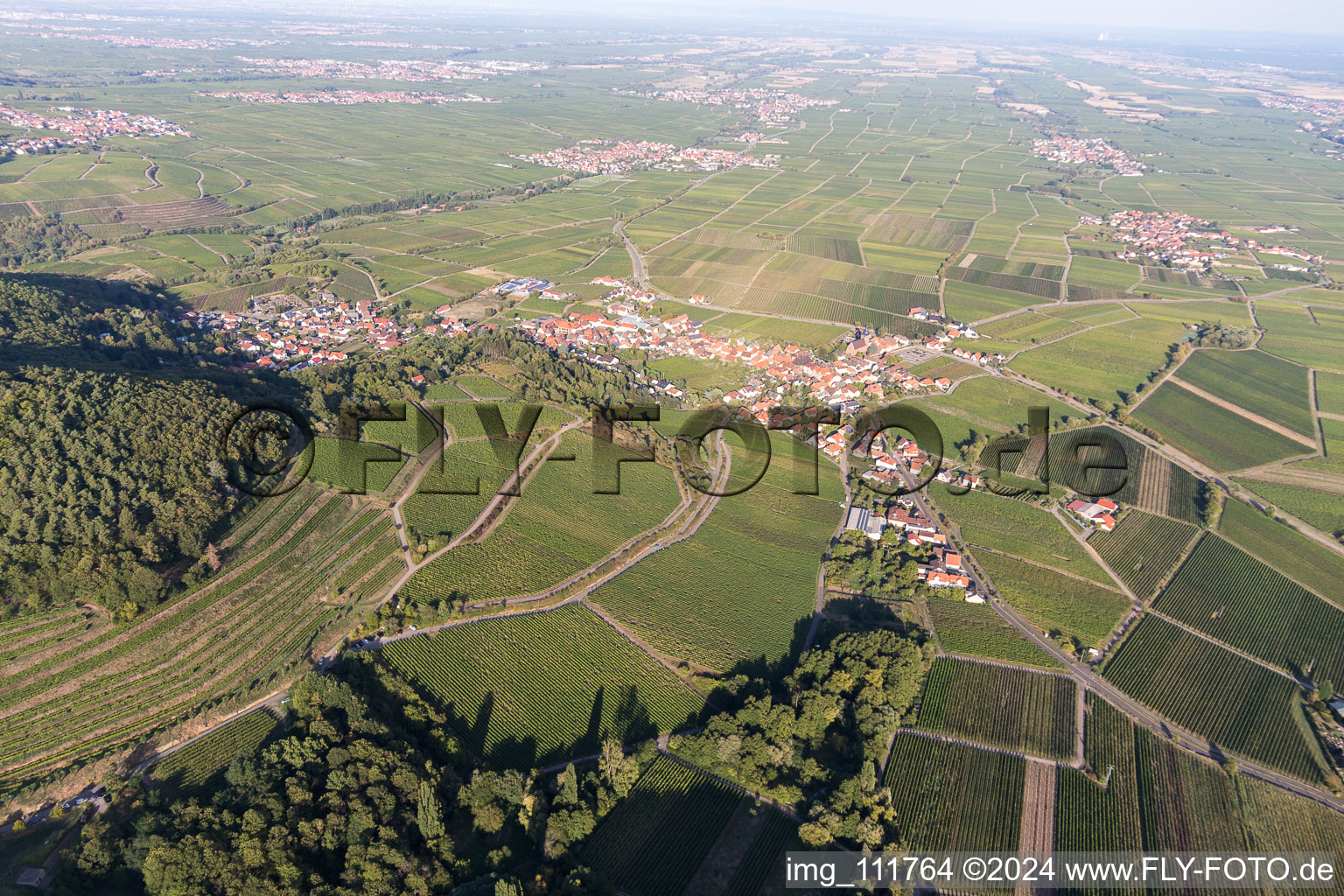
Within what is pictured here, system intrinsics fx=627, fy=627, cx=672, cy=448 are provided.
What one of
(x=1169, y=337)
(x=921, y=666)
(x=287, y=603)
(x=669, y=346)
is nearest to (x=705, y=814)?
(x=921, y=666)

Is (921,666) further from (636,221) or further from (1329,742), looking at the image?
(636,221)

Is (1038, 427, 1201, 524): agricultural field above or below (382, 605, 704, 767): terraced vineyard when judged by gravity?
above

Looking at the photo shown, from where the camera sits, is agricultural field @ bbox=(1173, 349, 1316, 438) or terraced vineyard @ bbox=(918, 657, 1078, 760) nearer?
terraced vineyard @ bbox=(918, 657, 1078, 760)

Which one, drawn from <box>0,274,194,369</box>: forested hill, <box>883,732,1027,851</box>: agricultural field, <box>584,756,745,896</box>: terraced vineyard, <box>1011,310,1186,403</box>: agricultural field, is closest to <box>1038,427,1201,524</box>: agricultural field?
<box>1011,310,1186,403</box>: agricultural field

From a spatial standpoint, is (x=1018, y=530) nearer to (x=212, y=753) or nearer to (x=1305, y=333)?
(x=212, y=753)

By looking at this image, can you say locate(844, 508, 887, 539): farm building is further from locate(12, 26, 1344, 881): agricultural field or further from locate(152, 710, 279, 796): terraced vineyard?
locate(152, 710, 279, 796): terraced vineyard

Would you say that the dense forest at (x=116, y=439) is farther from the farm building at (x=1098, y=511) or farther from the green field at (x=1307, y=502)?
the green field at (x=1307, y=502)

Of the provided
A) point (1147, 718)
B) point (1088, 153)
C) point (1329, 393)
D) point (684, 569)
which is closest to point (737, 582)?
point (684, 569)
